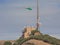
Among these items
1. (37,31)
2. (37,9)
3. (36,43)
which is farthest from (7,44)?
(36,43)

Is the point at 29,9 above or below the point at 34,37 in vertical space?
above

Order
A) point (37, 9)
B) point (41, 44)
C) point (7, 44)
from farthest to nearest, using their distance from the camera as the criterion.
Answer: point (37, 9)
point (7, 44)
point (41, 44)

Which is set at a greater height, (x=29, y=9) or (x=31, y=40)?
(x=29, y=9)

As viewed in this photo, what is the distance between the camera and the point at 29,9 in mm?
44719

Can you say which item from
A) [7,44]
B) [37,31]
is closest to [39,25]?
[37,31]

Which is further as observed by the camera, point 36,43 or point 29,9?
point 29,9

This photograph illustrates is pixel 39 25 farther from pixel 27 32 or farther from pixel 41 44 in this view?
pixel 41 44

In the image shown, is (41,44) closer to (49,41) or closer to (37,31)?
(49,41)

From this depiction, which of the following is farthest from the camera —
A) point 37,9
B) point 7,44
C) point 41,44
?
point 37,9

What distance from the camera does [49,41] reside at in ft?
110

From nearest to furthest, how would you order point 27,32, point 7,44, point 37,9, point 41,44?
point 41,44 → point 7,44 → point 37,9 → point 27,32

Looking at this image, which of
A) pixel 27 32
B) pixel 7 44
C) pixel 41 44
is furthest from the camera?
pixel 27 32

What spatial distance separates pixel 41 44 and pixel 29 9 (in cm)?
1243

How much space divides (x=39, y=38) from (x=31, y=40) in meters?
0.94
